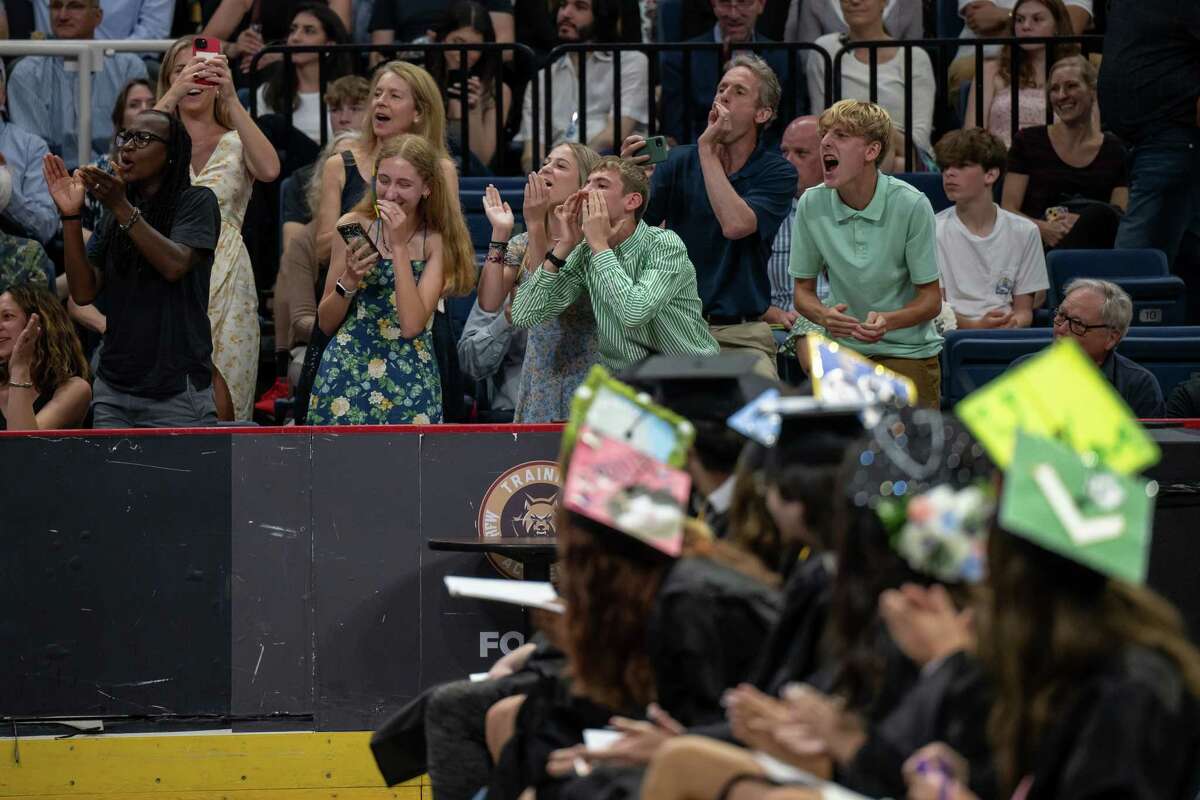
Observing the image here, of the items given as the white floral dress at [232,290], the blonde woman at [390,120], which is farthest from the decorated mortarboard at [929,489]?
the white floral dress at [232,290]

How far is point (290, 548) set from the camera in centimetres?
682

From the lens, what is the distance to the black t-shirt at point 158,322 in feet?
23.9

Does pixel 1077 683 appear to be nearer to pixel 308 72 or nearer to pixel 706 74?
pixel 706 74

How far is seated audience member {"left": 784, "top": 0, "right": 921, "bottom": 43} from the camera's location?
10.9 metres

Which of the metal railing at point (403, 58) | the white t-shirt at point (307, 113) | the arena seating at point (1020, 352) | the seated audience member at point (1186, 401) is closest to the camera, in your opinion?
the seated audience member at point (1186, 401)

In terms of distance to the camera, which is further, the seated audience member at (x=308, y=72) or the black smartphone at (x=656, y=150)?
the seated audience member at (x=308, y=72)

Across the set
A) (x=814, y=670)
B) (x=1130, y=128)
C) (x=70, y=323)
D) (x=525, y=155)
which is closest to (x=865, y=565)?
(x=814, y=670)

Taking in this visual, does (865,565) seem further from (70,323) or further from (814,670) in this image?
(70,323)

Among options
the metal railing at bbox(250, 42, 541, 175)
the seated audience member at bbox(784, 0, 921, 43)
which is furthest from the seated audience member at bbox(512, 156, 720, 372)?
the seated audience member at bbox(784, 0, 921, 43)

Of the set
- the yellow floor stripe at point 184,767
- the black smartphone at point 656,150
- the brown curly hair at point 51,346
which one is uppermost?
the black smartphone at point 656,150

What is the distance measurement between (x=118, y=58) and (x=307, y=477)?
412 centimetres

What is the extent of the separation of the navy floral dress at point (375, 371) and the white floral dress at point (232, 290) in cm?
96

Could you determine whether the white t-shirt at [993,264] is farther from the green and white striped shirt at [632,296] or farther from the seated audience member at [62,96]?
the seated audience member at [62,96]

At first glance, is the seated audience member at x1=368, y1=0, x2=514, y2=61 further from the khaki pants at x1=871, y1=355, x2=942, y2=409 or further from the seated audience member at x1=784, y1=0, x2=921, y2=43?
the khaki pants at x1=871, y1=355, x2=942, y2=409
